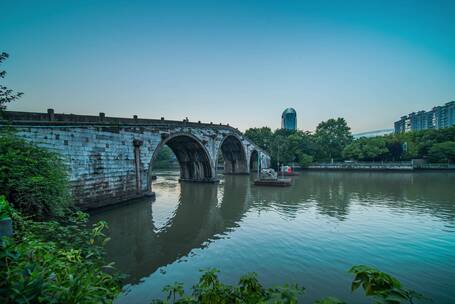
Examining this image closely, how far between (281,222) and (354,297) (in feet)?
22.0

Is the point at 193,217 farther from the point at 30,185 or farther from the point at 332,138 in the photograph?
the point at 332,138

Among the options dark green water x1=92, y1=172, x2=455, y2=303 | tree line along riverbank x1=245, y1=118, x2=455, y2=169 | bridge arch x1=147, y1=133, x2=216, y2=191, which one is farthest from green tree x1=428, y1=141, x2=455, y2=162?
bridge arch x1=147, y1=133, x2=216, y2=191

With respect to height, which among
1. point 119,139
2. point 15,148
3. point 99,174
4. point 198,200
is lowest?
point 198,200

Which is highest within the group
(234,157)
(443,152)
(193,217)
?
(443,152)

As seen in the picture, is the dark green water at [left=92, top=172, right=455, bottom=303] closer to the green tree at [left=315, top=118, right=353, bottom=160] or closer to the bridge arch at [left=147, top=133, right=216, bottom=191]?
the bridge arch at [left=147, top=133, right=216, bottom=191]

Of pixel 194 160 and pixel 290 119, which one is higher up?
pixel 290 119

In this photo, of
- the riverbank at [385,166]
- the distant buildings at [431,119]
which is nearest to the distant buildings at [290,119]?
the distant buildings at [431,119]

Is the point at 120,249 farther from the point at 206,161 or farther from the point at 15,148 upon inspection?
the point at 206,161

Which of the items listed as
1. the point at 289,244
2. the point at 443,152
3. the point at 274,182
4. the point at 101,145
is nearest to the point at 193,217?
the point at 289,244

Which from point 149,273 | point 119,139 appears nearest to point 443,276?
point 149,273

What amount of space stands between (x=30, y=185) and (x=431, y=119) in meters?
136

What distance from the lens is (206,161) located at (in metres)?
31.9

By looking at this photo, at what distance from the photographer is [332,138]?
63.7 metres

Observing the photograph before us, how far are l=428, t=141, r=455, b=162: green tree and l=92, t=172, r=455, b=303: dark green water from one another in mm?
40598
